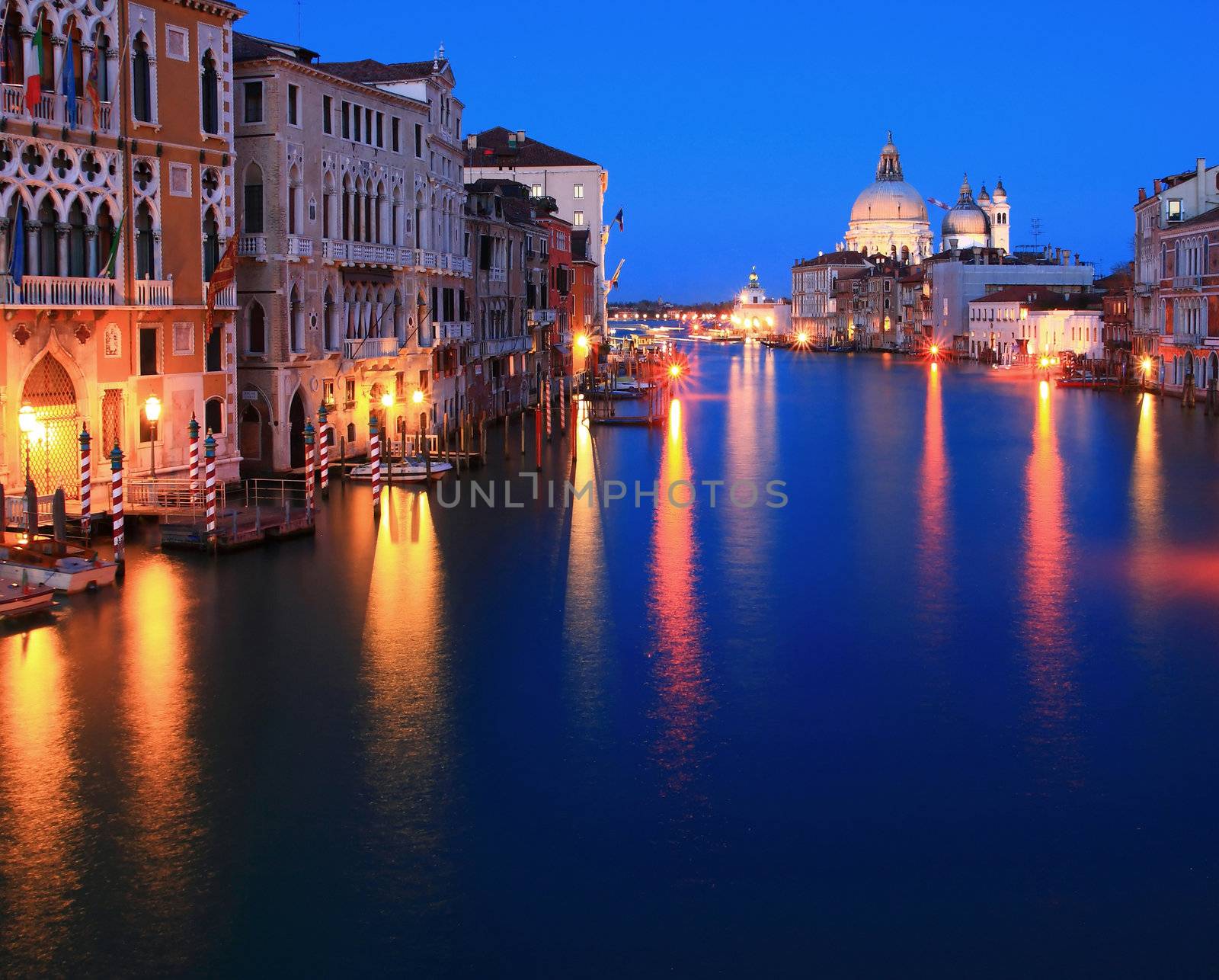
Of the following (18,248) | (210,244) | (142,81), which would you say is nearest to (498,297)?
(210,244)

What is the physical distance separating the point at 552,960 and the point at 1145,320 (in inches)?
2170

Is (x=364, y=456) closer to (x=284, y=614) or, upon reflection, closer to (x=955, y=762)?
(x=284, y=614)

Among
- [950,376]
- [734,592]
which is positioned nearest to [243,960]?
[734,592]

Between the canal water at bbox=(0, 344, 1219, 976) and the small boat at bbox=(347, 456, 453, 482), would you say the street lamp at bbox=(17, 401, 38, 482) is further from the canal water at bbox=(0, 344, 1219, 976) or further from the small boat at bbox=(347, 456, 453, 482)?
the small boat at bbox=(347, 456, 453, 482)

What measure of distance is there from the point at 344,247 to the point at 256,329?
2.82 meters

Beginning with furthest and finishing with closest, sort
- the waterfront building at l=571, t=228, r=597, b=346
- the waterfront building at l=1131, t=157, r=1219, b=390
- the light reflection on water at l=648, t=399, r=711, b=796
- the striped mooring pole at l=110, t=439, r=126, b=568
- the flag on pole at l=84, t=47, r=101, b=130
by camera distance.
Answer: the waterfront building at l=571, t=228, r=597, b=346 → the waterfront building at l=1131, t=157, r=1219, b=390 → the flag on pole at l=84, t=47, r=101, b=130 → the striped mooring pole at l=110, t=439, r=126, b=568 → the light reflection on water at l=648, t=399, r=711, b=796

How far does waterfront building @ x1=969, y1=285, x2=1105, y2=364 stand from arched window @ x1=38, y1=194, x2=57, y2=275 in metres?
60.3

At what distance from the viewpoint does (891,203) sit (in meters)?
160

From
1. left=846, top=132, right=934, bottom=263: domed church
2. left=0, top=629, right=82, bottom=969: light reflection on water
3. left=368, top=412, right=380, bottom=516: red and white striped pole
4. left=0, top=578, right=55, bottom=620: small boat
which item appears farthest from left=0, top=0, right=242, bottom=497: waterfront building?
left=846, top=132, right=934, bottom=263: domed church

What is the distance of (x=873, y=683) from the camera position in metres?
12.9

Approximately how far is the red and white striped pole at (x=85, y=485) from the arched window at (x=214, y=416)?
159 inches

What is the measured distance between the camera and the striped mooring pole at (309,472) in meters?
20.8

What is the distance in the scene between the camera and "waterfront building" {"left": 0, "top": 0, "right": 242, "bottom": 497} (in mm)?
19281

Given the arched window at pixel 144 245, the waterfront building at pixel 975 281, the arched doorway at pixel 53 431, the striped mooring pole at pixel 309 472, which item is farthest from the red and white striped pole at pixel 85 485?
the waterfront building at pixel 975 281
